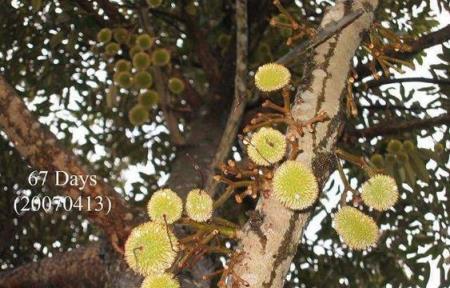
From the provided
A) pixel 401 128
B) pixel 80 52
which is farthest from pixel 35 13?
pixel 401 128

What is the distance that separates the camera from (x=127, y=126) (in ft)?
13.8

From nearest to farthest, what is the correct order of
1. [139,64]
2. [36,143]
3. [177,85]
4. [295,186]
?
[295,186] < [36,143] < [139,64] < [177,85]

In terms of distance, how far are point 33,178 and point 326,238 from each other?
195 centimetres

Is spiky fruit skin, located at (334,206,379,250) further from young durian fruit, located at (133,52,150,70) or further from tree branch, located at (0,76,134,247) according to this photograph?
young durian fruit, located at (133,52,150,70)

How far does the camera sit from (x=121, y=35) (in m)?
3.46

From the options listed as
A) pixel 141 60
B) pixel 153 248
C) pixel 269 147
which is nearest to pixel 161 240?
pixel 153 248

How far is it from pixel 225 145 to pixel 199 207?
768mm

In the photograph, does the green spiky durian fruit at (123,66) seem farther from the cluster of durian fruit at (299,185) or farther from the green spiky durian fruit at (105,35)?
the cluster of durian fruit at (299,185)

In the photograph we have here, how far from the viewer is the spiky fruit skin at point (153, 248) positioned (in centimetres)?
108

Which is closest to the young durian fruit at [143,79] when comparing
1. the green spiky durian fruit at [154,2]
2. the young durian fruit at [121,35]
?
the young durian fruit at [121,35]

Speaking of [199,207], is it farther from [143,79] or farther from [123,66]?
[123,66]

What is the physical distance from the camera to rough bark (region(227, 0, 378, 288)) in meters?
1.00

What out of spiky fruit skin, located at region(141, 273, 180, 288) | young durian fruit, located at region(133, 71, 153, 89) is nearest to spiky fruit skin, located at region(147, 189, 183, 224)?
spiky fruit skin, located at region(141, 273, 180, 288)

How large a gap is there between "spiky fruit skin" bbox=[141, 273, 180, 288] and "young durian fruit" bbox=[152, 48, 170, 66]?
2339mm
